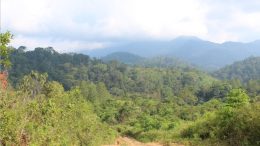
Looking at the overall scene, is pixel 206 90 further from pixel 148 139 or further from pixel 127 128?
pixel 148 139

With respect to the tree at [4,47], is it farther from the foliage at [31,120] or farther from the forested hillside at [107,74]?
the forested hillside at [107,74]

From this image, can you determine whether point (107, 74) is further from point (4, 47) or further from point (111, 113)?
point (4, 47)

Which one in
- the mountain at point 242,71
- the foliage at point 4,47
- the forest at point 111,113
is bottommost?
the mountain at point 242,71

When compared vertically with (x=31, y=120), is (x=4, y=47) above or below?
above

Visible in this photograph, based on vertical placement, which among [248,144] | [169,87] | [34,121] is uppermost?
[34,121]

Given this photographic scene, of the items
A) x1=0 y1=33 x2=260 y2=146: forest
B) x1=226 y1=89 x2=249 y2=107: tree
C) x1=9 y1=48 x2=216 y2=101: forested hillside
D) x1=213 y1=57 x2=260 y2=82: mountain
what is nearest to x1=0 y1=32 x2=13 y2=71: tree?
x1=0 y1=33 x2=260 y2=146: forest

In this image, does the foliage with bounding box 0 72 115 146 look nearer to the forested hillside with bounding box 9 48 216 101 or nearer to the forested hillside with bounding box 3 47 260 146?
the forested hillside with bounding box 3 47 260 146

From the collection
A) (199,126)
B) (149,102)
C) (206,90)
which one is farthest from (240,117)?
(206,90)

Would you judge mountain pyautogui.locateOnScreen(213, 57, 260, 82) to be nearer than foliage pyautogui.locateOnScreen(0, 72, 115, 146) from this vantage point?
No

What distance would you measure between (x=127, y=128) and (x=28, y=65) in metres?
66.0

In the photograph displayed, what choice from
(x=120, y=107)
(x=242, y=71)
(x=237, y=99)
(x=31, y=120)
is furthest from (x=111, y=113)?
(x=242, y=71)

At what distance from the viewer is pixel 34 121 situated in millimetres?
14625

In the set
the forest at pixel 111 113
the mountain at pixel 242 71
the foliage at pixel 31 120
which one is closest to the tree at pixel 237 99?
the forest at pixel 111 113

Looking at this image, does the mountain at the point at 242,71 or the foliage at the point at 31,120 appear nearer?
the foliage at the point at 31,120
